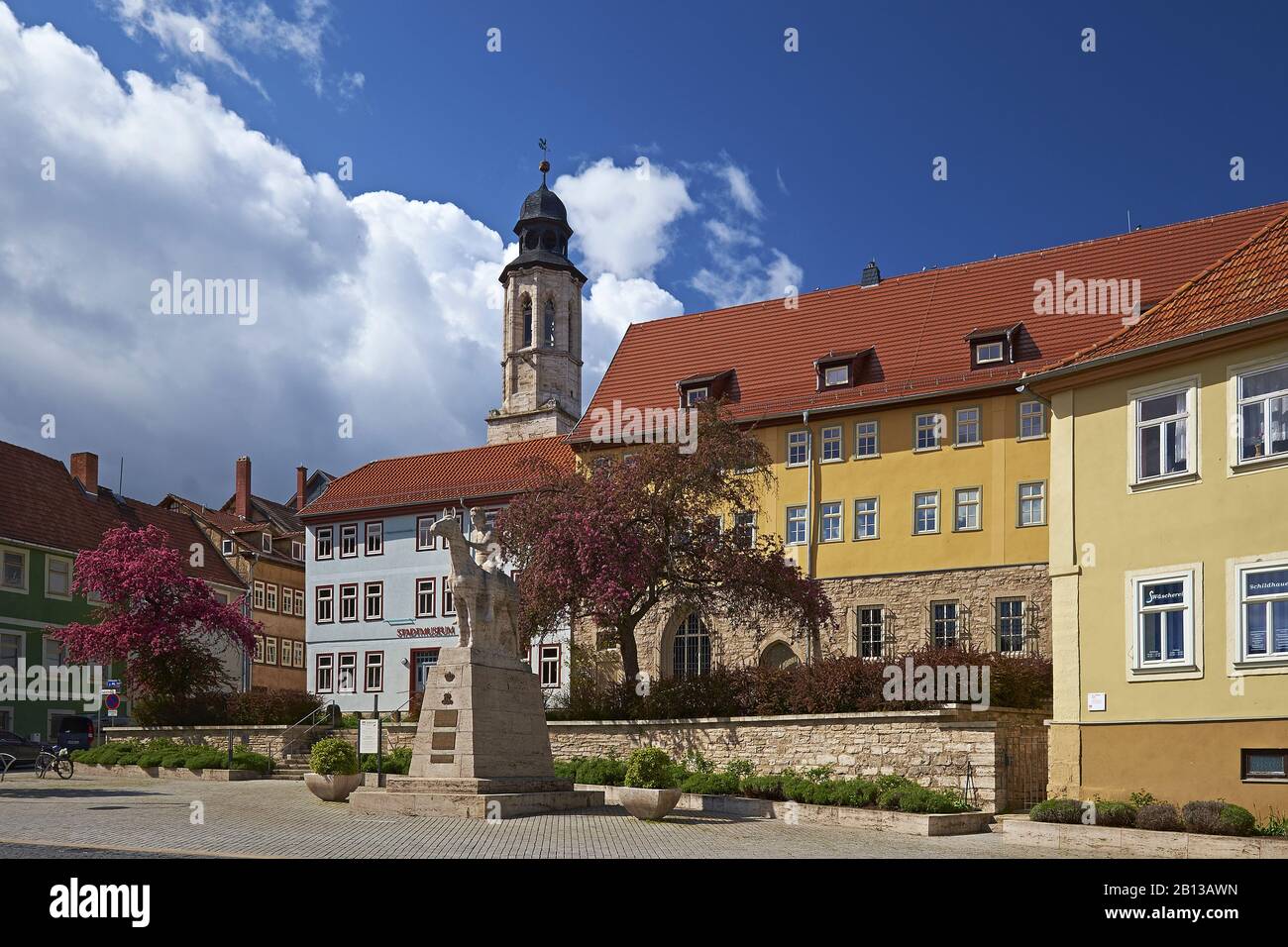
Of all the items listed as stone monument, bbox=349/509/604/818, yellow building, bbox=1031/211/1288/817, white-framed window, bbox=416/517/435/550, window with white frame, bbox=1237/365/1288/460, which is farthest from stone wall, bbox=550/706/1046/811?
white-framed window, bbox=416/517/435/550

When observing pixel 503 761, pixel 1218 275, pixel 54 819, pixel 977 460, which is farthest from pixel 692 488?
pixel 54 819

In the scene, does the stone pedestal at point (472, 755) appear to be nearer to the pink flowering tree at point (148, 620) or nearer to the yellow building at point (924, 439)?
the yellow building at point (924, 439)

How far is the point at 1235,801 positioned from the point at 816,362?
22726 millimetres

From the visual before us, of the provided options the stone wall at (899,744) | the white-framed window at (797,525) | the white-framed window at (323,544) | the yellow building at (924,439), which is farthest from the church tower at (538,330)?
the stone wall at (899,744)

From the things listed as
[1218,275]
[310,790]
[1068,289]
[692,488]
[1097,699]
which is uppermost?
[1068,289]

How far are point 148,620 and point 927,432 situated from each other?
24.2 meters

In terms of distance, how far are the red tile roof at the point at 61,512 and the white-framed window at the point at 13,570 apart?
565 mm

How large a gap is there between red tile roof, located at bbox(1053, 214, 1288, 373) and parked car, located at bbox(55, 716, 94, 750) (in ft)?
107

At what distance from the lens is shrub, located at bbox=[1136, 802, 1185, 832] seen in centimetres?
2108

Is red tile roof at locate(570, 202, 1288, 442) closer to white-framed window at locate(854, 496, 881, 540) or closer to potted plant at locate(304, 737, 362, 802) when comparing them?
white-framed window at locate(854, 496, 881, 540)

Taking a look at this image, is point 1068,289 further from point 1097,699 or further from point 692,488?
point 1097,699

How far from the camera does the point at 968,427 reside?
3906 cm

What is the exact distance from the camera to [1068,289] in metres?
41.1

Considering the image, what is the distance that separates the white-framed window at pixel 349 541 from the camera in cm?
5478
